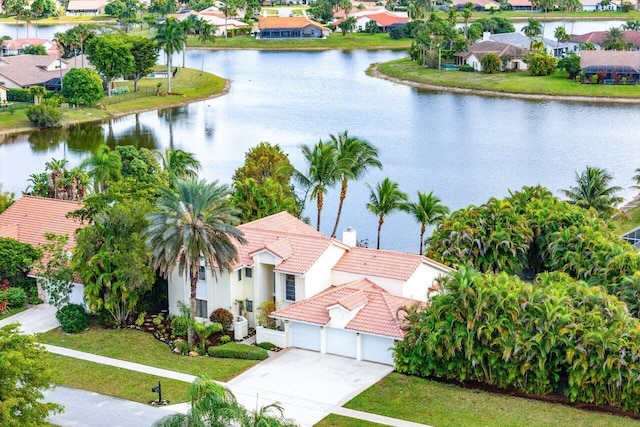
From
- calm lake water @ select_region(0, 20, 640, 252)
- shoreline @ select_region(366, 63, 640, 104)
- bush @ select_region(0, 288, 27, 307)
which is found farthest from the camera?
shoreline @ select_region(366, 63, 640, 104)

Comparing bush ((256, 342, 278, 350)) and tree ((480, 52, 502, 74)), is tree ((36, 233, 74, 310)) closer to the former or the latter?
bush ((256, 342, 278, 350))

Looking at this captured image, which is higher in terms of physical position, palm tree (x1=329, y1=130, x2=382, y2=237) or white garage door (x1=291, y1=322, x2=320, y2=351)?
palm tree (x1=329, y1=130, x2=382, y2=237)

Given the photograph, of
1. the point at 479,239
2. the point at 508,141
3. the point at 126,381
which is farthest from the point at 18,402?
the point at 508,141

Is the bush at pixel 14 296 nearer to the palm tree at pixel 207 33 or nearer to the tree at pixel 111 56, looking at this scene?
the tree at pixel 111 56

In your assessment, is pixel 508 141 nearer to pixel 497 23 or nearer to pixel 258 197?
pixel 258 197

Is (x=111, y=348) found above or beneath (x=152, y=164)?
beneath

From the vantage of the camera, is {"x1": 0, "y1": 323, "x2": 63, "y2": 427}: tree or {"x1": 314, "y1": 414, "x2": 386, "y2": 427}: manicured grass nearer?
{"x1": 0, "y1": 323, "x2": 63, "y2": 427}: tree

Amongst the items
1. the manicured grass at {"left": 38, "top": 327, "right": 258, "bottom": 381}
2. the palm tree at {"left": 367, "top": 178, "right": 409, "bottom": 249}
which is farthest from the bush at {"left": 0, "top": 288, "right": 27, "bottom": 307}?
the palm tree at {"left": 367, "top": 178, "right": 409, "bottom": 249}

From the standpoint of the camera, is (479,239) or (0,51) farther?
(0,51)
